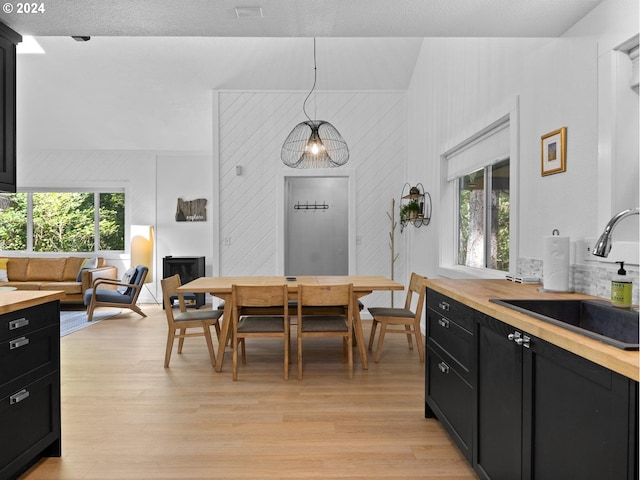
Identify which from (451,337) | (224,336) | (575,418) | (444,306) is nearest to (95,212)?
(224,336)

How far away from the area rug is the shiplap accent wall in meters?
1.89

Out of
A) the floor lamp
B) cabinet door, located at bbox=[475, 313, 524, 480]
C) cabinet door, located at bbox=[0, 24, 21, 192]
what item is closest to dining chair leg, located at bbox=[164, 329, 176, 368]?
cabinet door, located at bbox=[0, 24, 21, 192]

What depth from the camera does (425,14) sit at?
2516mm

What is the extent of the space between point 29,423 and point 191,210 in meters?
6.06

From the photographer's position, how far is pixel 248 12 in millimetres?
2492

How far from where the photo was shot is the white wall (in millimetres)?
2373

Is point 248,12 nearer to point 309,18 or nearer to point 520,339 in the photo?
point 309,18

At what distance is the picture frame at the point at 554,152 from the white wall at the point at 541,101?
3 centimetres

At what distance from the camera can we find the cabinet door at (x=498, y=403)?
1688 millimetres

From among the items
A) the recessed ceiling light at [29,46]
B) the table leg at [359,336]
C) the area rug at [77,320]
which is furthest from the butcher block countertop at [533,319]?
the recessed ceiling light at [29,46]

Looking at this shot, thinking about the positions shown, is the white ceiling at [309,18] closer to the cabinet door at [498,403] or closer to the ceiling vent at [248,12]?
the ceiling vent at [248,12]

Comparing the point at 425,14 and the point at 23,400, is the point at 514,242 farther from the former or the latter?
the point at 23,400

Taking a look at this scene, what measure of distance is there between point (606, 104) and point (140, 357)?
13.6 ft

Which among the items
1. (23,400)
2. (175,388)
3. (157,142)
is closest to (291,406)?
(175,388)
